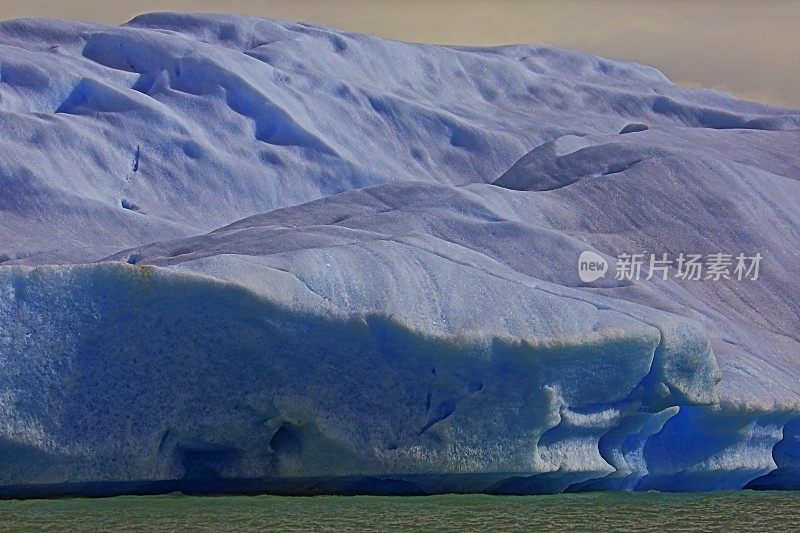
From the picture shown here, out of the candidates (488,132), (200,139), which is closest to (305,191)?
(200,139)

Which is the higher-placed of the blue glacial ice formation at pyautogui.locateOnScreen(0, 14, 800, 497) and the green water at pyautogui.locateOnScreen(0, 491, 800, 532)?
the blue glacial ice formation at pyautogui.locateOnScreen(0, 14, 800, 497)

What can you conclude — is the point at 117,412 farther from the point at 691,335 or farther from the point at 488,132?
the point at 488,132

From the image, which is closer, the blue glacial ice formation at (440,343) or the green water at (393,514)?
the green water at (393,514)

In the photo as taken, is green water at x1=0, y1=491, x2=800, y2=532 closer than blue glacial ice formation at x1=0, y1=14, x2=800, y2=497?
Yes

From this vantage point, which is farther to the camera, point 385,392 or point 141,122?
point 141,122

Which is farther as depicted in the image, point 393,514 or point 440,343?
point 440,343

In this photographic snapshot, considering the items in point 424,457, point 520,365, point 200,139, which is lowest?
point 424,457

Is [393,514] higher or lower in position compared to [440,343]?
lower

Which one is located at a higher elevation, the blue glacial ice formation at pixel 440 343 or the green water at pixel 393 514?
the blue glacial ice formation at pixel 440 343
